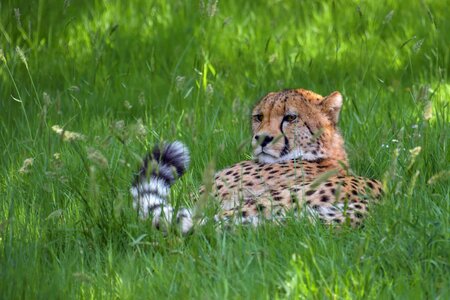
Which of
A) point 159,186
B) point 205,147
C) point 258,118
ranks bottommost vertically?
point 159,186

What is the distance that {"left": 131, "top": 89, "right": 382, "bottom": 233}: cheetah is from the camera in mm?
4129

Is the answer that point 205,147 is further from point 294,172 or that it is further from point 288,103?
point 294,172

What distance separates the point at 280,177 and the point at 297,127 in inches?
16.4

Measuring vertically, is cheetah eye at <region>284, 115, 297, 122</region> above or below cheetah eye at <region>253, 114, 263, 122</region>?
below

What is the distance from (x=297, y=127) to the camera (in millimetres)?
5168

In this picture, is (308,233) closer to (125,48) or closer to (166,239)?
(166,239)

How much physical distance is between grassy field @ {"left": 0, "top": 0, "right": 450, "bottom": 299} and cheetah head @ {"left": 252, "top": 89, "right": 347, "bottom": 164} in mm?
159

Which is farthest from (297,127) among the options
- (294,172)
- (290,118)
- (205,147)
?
(205,147)

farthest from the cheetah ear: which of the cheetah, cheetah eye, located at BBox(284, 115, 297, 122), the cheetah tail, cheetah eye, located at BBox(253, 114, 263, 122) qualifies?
the cheetah tail

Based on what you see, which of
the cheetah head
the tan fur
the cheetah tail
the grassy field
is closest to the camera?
the grassy field

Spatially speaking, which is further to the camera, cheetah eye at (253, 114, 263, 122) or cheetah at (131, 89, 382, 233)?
cheetah eye at (253, 114, 263, 122)

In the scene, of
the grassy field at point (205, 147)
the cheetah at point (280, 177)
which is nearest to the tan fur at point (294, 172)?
the cheetah at point (280, 177)

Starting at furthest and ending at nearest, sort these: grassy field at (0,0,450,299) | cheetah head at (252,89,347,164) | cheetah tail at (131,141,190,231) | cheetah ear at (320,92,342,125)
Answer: cheetah ear at (320,92,342,125) < cheetah head at (252,89,347,164) < cheetah tail at (131,141,190,231) < grassy field at (0,0,450,299)

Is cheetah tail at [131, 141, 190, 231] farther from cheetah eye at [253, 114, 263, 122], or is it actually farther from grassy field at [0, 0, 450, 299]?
cheetah eye at [253, 114, 263, 122]
